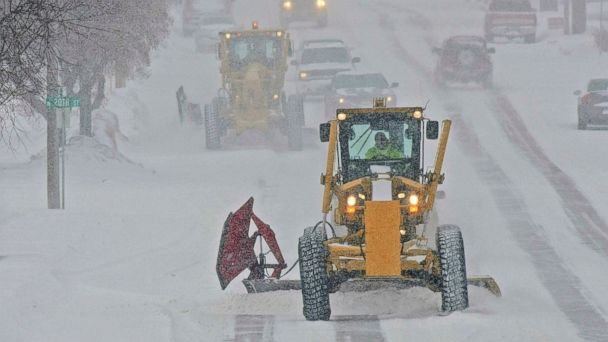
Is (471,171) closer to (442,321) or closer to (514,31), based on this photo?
(442,321)

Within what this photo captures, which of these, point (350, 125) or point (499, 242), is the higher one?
point (350, 125)

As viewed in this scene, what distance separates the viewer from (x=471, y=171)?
2884cm

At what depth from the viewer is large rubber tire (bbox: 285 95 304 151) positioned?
32.7 metres

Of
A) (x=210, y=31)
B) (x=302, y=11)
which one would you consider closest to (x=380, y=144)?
(x=210, y=31)

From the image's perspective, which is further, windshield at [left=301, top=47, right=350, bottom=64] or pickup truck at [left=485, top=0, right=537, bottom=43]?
pickup truck at [left=485, top=0, right=537, bottom=43]

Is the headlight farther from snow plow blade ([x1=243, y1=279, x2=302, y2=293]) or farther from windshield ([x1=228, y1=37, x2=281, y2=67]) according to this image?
windshield ([x1=228, y1=37, x2=281, y2=67])

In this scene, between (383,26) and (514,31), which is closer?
(514,31)

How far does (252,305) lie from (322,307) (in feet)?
4.51

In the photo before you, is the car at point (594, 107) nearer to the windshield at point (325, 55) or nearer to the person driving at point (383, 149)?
the windshield at point (325, 55)

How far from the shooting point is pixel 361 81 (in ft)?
125

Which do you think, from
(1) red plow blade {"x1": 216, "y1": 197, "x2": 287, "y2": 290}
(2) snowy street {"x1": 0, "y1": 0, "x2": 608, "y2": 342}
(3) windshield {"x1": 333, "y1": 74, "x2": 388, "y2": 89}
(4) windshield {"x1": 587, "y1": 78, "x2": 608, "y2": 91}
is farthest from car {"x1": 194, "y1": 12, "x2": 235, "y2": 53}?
(1) red plow blade {"x1": 216, "y1": 197, "x2": 287, "y2": 290}

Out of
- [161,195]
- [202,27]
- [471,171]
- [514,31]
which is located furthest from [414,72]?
[161,195]

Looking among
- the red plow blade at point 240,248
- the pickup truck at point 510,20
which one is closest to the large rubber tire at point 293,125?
the red plow blade at point 240,248

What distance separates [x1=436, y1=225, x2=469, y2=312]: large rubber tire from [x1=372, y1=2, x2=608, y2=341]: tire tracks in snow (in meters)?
1.22
